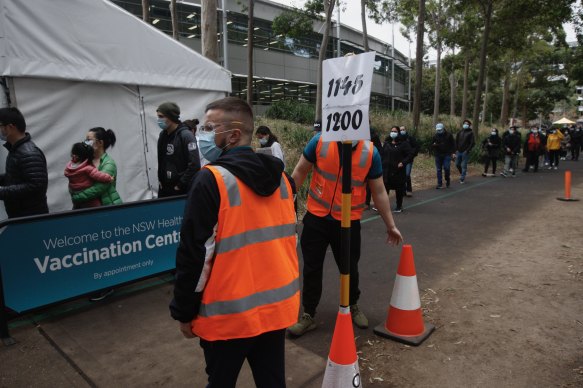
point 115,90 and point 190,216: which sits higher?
point 115,90

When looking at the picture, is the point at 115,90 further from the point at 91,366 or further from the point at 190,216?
the point at 190,216

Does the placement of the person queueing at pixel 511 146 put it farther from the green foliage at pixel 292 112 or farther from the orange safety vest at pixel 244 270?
the orange safety vest at pixel 244 270

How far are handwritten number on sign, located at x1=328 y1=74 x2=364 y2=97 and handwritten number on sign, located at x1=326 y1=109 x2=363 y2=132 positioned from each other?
5.1 inches

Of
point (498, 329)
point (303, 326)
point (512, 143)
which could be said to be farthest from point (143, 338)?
point (512, 143)

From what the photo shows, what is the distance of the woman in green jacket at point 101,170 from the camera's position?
15.3 ft

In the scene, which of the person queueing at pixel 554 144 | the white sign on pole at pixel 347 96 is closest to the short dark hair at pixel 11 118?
the white sign on pole at pixel 347 96

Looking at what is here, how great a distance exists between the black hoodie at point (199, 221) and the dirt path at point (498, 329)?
5.95 ft

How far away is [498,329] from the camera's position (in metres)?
3.74

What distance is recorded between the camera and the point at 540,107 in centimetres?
4853

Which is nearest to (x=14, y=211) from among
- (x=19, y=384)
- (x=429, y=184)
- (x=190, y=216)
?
(x=19, y=384)

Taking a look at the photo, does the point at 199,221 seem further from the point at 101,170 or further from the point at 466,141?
the point at 466,141

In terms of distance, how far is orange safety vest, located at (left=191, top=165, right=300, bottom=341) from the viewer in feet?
5.96

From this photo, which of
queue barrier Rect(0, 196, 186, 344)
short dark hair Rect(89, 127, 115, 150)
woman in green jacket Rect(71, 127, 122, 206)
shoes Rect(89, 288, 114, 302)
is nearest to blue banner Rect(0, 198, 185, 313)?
queue barrier Rect(0, 196, 186, 344)

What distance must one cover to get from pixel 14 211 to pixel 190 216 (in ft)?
10.8
